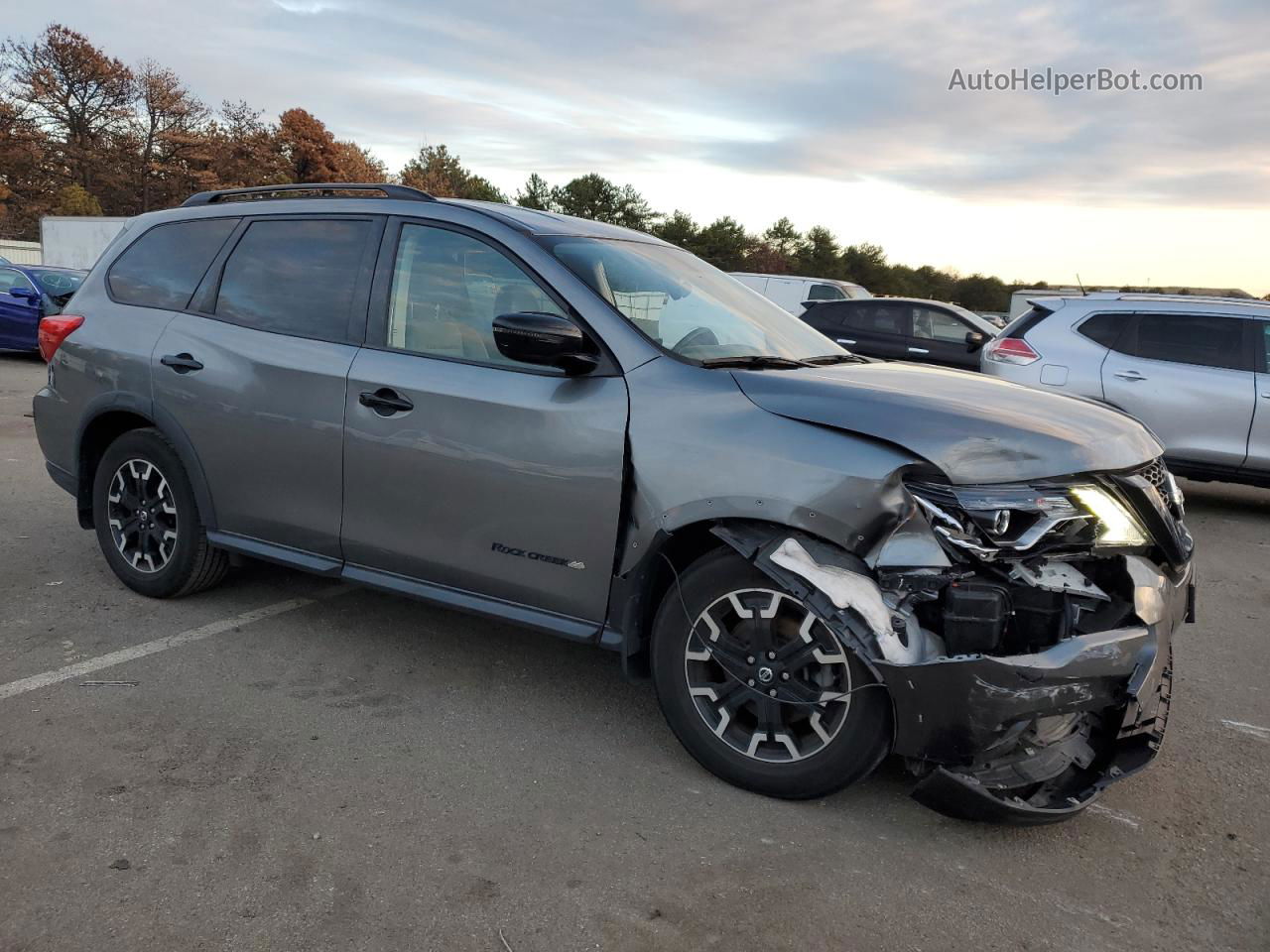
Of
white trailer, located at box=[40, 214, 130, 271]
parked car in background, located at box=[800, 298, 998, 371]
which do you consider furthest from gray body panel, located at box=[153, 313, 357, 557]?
white trailer, located at box=[40, 214, 130, 271]

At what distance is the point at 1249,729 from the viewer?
3.93m

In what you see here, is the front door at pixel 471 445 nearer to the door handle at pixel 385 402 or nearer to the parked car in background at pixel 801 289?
the door handle at pixel 385 402

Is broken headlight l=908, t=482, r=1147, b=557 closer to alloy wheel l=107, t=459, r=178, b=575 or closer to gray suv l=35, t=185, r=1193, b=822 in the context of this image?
gray suv l=35, t=185, r=1193, b=822

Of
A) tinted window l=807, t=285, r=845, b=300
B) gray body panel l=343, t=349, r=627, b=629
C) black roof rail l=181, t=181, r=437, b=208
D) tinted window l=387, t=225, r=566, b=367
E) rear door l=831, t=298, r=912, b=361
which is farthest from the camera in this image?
tinted window l=807, t=285, r=845, b=300

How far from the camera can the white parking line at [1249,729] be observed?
3.88 meters

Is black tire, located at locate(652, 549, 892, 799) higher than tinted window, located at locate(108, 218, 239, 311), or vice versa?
tinted window, located at locate(108, 218, 239, 311)

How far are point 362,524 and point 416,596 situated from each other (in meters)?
0.37

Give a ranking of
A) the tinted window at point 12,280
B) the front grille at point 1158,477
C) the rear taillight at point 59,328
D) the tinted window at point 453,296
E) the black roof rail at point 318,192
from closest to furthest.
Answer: the front grille at point 1158,477, the tinted window at point 453,296, the black roof rail at point 318,192, the rear taillight at point 59,328, the tinted window at point 12,280

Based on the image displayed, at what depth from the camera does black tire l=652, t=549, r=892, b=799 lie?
297cm

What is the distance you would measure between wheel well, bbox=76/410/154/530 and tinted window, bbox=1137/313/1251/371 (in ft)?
24.4

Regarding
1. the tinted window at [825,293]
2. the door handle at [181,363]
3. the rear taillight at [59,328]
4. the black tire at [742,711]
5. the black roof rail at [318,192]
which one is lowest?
the black tire at [742,711]

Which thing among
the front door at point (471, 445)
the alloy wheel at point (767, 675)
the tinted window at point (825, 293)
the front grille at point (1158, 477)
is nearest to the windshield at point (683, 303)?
the front door at point (471, 445)

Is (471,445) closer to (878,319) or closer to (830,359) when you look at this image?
(830,359)

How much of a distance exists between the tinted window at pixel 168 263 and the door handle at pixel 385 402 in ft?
4.49
